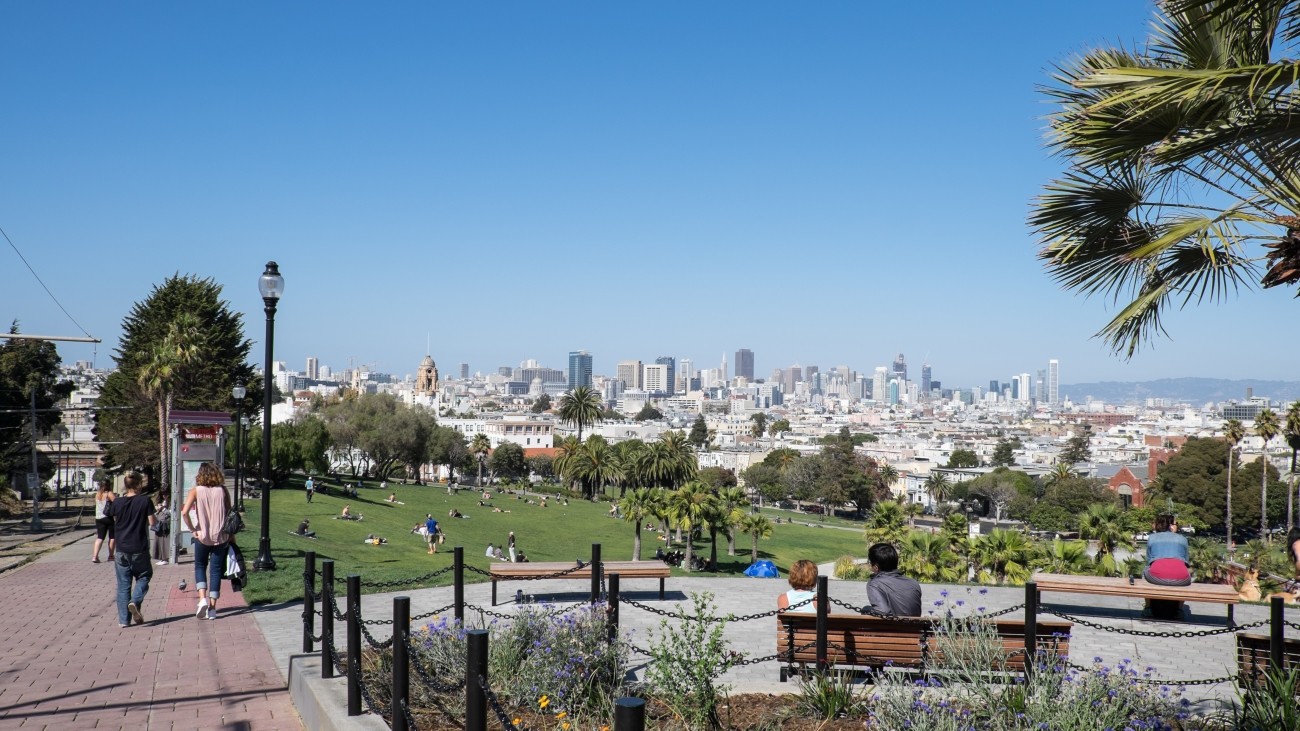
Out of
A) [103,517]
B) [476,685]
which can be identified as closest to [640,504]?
[103,517]

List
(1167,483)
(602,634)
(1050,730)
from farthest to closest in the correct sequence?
(1167,483)
(602,634)
(1050,730)

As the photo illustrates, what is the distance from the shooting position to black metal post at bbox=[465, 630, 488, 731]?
375 centimetres

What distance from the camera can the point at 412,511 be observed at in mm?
46688

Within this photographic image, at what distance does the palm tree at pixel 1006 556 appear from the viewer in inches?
593

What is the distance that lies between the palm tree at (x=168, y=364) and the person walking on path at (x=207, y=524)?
2240 cm

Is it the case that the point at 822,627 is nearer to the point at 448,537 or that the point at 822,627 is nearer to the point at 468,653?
the point at 468,653

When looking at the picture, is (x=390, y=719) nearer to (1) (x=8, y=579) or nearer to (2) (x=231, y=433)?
(1) (x=8, y=579)

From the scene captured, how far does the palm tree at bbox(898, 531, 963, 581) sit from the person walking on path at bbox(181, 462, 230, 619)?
1004cm

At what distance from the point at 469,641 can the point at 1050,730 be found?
9.39 ft

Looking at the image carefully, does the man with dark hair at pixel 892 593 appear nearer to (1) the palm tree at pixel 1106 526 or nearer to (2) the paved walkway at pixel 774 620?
(2) the paved walkway at pixel 774 620

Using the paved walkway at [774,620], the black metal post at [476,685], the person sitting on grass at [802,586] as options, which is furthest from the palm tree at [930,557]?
the black metal post at [476,685]

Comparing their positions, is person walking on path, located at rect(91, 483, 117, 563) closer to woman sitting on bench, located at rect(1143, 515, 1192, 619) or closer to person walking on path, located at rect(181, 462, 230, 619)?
person walking on path, located at rect(181, 462, 230, 619)

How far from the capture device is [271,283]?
1262 centimetres

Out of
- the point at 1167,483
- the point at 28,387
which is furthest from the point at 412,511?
the point at 1167,483
